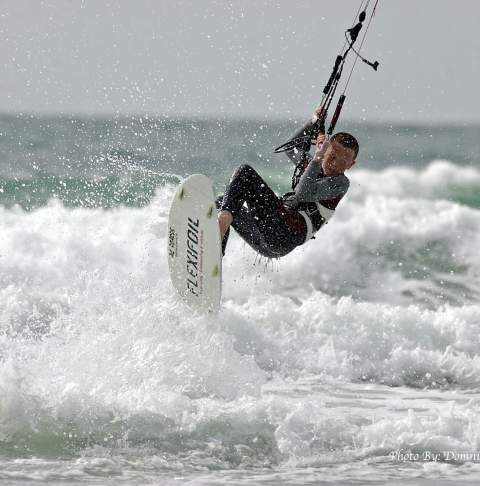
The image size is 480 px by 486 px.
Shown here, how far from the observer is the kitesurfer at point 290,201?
299 inches

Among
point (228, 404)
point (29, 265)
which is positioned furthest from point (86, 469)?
point (29, 265)

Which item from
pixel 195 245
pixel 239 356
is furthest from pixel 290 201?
pixel 239 356

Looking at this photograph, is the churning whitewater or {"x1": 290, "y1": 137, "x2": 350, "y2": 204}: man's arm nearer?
the churning whitewater

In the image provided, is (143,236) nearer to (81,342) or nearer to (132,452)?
(81,342)

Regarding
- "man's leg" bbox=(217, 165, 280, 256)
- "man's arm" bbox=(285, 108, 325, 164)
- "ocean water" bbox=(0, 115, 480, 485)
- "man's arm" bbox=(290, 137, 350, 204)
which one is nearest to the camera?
"ocean water" bbox=(0, 115, 480, 485)

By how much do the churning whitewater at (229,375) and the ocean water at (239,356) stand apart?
0.02 m

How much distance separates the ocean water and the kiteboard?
0.57ft

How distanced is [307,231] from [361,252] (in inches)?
354

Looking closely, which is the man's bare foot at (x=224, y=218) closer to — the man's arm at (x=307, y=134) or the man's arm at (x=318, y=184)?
the man's arm at (x=318, y=184)

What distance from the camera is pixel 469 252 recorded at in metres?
17.3

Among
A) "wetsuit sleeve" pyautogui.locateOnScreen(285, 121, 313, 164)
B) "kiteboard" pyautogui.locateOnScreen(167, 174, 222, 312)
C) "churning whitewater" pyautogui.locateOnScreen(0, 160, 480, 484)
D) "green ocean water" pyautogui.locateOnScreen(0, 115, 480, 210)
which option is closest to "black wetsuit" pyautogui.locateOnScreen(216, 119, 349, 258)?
"kiteboard" pyautogui.locateOnScreen(167, 174, 222, 312)

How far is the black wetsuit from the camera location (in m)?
7.61

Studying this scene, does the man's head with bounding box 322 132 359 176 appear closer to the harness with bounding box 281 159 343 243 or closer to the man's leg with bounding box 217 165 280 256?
the harness with bounding box 281 159 343 243

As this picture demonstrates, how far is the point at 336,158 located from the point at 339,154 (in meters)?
0.04
